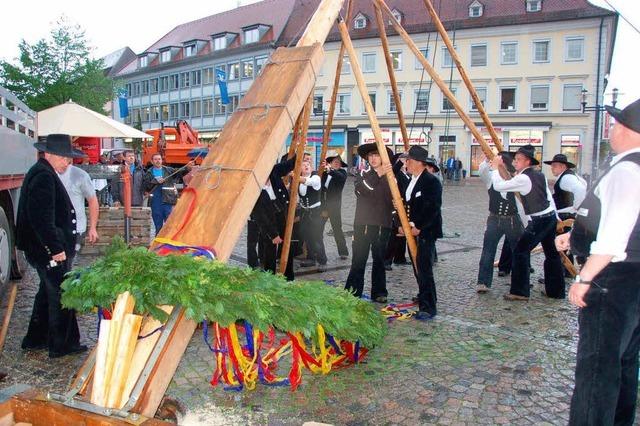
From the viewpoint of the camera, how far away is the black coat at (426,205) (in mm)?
6105

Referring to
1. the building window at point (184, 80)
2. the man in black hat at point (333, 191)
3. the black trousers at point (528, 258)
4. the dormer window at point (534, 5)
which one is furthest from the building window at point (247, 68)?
the black trousers at point (528, 258)

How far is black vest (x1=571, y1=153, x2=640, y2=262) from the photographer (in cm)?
287

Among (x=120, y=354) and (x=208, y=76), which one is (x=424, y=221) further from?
(x=208, y=76)

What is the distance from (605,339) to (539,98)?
39.7 m

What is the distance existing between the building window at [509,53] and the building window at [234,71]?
2327cm

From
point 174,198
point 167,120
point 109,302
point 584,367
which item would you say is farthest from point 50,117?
point 167,120

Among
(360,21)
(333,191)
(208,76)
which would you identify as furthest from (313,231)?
(208,76)

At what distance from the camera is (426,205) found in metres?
6.11

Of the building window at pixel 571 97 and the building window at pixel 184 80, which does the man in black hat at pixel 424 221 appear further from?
the building window at pixel 184 80

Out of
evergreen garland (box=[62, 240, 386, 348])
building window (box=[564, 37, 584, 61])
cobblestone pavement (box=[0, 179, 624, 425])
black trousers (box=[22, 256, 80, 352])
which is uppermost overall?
building window (box=[564, 37, 584, 61])

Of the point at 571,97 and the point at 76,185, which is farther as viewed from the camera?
the point at 571,97

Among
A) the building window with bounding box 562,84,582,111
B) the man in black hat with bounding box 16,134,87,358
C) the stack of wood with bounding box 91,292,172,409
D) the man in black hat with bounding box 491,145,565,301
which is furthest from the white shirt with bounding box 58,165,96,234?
the building window with bounding box 562,84,582,111

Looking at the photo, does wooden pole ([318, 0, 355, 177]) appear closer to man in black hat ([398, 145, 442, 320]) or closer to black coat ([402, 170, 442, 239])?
man in black hat ([398, 145, 442, 320])

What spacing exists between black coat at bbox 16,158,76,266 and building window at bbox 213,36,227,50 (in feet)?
163
